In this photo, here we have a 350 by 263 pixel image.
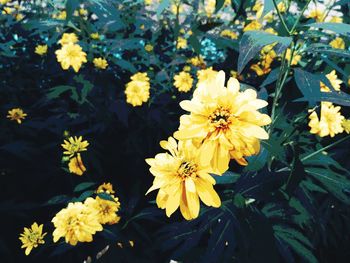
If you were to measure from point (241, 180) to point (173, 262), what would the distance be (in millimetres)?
495

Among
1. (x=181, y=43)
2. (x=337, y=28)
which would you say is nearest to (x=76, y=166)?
(x=337, y=28)

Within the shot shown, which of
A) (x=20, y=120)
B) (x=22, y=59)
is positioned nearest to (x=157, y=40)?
(x=22, y=59)

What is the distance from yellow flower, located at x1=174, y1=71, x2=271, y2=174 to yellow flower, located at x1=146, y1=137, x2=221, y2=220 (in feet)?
0.19

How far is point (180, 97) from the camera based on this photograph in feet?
7.14

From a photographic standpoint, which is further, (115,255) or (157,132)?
(157,132)

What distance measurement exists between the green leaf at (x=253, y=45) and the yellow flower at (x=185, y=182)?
8.7 inches

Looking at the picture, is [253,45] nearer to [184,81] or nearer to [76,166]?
[76,166]

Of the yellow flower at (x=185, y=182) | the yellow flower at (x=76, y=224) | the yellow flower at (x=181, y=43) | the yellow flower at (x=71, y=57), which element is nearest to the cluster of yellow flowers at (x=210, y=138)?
the yellow flower at (x=185, y=182)

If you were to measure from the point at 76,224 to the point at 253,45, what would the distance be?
0.91 metres

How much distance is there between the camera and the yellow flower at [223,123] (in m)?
0.70

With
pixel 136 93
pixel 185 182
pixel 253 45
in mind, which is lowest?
pixel 136 93

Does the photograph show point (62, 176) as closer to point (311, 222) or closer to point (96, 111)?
point (96, 111)

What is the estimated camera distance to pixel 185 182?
2.61ft

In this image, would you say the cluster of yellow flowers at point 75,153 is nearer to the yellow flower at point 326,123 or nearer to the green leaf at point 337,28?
the yellow flower at point 326,123
